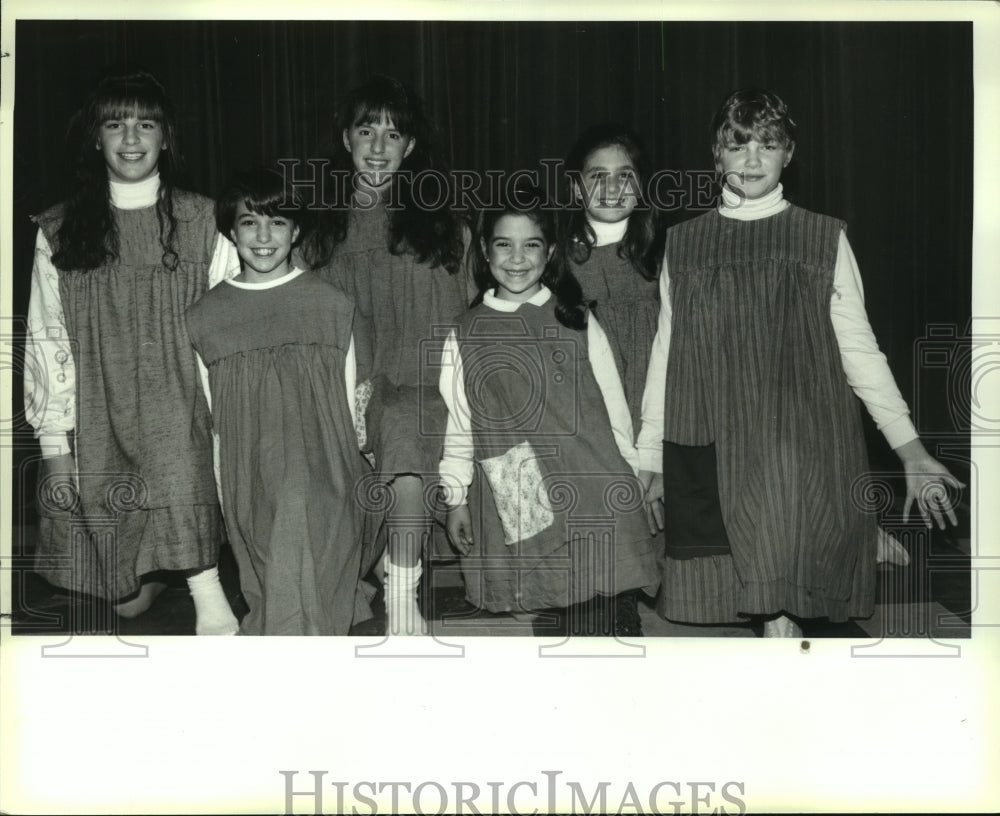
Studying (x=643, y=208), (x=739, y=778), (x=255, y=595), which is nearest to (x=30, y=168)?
(x=255, y=595)

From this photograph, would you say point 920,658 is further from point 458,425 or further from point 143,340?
point 143,340

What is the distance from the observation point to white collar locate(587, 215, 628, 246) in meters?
3.14

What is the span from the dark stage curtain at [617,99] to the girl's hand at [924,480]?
60 millimetres

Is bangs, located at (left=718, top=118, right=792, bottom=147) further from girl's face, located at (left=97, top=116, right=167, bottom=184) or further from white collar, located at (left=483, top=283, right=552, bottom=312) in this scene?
girl's face, located at (left=97, top=116, right=167, bottom=184)

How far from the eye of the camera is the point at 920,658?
3150mm

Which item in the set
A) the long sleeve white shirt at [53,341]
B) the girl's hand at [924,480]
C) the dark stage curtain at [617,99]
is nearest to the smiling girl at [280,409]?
the long sleeve white shirt at [53,341]

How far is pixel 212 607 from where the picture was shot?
10.3ft

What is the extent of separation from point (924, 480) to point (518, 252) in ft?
3.97

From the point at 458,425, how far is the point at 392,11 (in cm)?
109

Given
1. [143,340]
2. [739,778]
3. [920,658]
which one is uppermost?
[143,340]

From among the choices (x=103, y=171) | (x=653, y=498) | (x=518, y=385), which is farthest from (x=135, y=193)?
(x=653, y=498)

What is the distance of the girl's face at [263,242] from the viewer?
313cm

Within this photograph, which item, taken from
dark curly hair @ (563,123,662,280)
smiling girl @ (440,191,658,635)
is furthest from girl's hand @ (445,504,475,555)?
dark curly hair @ (563,123,662,280)

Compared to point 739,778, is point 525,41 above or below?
A: above
